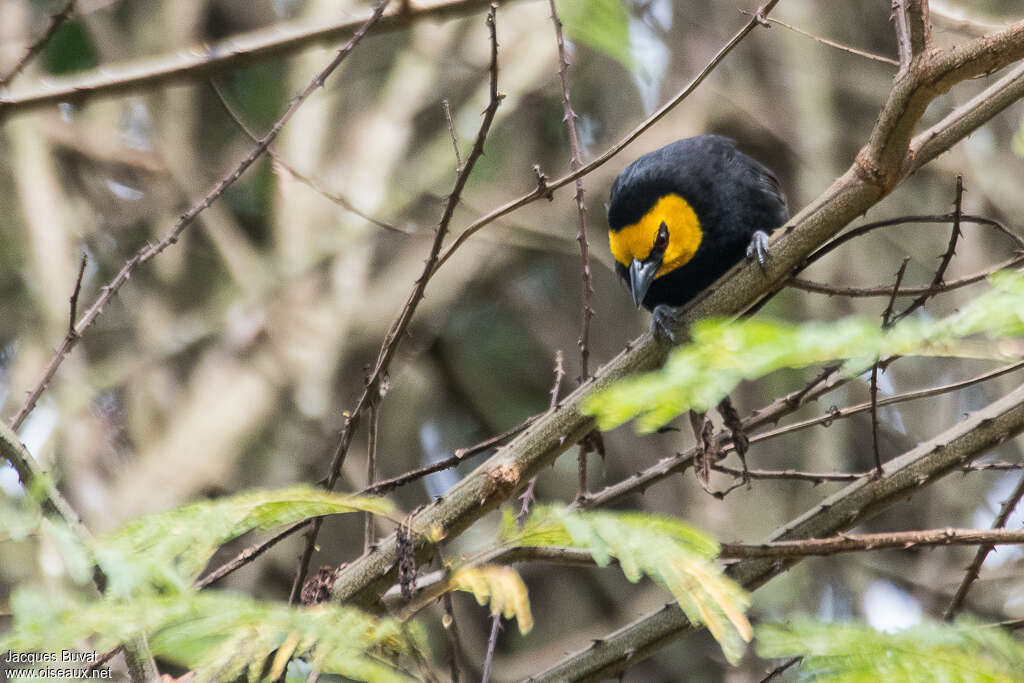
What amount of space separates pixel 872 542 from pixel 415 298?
3.67 ft

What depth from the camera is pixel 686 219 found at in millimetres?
3988

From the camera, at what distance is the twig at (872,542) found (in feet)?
6.49

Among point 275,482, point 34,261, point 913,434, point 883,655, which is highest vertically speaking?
point 34,261

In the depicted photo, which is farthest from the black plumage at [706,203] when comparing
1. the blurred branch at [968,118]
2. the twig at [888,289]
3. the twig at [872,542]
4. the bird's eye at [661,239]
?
the twig at [872,542]

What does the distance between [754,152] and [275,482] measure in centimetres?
360

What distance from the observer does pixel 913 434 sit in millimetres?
5734

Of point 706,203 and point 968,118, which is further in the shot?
point 706,203

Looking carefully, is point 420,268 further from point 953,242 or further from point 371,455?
point 953,242

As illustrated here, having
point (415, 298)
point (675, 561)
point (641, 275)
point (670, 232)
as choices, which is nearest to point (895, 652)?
point (675, 561)

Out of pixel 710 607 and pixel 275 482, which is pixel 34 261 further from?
pixel 710 607

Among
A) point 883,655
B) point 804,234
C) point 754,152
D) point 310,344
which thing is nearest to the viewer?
point 883,655

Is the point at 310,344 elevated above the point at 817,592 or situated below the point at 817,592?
above

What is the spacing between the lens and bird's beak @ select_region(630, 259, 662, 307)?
3.87 metres

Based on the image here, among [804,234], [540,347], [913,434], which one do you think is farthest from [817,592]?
[804,234]
